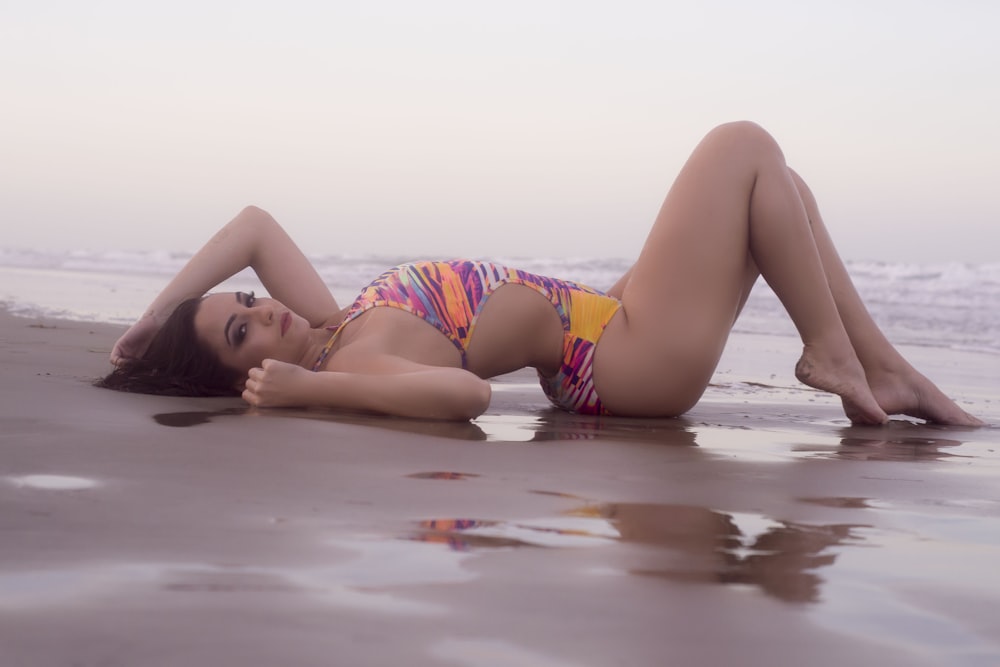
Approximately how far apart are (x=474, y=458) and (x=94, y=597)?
1319mm

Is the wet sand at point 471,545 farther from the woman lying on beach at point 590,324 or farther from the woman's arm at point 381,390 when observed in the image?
the woman lying on beach at point 590,324

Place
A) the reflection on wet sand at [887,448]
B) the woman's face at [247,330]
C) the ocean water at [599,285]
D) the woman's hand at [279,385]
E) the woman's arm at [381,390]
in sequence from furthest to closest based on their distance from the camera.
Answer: the ocean water at [599,285] → the woman's face at [247,330] → the woman's hand at [279,385] → the woman's arm at [381,390] → the reflection on wet sand at [887,448]

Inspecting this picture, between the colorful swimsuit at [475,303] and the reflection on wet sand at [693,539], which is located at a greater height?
the colorful swimsuit at [475,303]

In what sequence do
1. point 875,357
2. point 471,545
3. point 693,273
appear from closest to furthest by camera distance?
point 471,545 → point 693,273 → point 875,357

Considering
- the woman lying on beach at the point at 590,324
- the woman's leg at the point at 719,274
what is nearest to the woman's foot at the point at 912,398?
the woman lying on beach at the point at 590,324

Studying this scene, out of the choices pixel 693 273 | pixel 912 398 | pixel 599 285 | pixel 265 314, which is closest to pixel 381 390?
pixel 265 314

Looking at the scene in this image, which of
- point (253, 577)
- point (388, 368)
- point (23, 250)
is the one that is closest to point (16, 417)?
point (388, 368)

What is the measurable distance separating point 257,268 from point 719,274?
1803mm

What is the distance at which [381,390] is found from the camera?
3.23 metres

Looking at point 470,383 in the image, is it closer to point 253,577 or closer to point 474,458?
point 474,458

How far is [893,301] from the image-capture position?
49.1 ft

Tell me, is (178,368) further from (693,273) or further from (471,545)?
(471,545)

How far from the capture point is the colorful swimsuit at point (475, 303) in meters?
3.54

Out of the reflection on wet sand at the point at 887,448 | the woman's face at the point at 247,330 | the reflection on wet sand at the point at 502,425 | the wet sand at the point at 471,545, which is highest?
the woman's face at the point at 247,330
